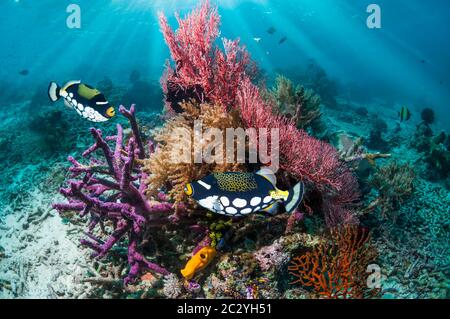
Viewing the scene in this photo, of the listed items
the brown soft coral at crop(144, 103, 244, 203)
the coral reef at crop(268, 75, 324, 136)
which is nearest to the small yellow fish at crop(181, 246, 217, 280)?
the brown soft coral at crop(144, 103, 244, 203)

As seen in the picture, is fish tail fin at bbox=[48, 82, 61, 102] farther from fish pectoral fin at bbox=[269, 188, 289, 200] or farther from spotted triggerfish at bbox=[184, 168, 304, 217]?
fish pectoral fin at bbox=[269, 188, 289, 200]

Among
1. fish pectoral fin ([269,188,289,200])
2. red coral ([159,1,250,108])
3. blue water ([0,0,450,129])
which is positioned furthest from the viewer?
blue water ([0,0,450,129])

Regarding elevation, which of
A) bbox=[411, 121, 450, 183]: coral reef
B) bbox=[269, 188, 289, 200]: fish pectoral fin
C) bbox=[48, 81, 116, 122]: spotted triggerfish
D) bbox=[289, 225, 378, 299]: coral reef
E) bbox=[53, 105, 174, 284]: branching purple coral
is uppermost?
bbox=[48, 81, 116, 122]: spotted triggerfish

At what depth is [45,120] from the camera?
7.66 m

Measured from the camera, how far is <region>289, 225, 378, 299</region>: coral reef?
123 inches

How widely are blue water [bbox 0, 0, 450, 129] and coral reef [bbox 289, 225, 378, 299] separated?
1505 inches

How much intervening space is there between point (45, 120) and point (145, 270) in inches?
250

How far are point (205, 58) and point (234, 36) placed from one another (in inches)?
2660

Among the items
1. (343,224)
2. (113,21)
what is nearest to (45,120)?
(343,224)

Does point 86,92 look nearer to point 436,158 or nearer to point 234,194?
point 234,194

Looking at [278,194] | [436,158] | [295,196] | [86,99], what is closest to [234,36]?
[436,158]

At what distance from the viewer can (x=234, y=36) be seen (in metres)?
65.8
